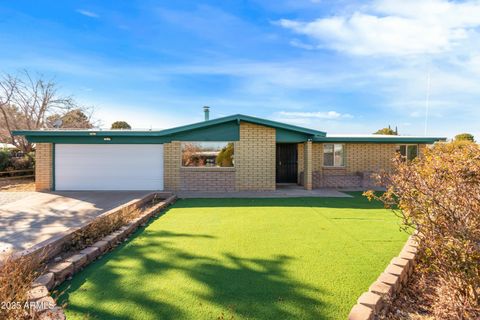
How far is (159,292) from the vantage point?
11.8ft

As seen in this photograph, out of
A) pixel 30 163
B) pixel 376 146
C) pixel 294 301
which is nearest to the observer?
pixel 294 301

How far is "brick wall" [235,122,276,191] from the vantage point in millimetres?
13109

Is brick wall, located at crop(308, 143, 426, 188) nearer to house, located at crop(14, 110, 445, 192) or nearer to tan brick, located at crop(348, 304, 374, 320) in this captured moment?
house, located at crop(14, 110, 445, 192)

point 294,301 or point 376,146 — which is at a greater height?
point 376,146

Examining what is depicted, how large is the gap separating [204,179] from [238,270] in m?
9.06

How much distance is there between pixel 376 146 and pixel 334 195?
17.2ft

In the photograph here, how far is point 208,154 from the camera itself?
13.2 meters

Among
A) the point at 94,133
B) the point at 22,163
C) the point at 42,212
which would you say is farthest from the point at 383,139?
the point at 22,163

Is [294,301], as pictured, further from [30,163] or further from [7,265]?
[30,163]

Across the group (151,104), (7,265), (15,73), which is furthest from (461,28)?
(15,73)

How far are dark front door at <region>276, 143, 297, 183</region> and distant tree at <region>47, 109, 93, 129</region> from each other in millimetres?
18049

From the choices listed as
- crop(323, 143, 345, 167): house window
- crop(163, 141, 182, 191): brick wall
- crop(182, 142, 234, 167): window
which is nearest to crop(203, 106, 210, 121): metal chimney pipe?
crop(182, 142, 234, 167): window

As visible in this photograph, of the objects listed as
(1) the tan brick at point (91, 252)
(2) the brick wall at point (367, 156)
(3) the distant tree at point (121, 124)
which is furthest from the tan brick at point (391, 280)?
(3) the distant tree at point (121, 124)

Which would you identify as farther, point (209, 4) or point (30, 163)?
point (30, 163)
